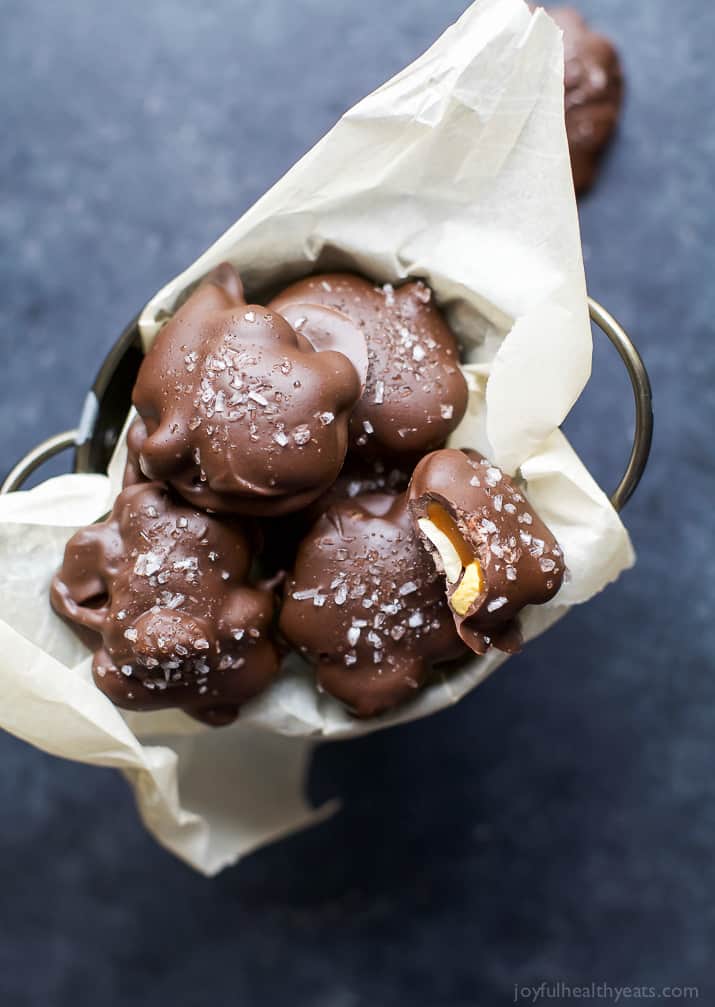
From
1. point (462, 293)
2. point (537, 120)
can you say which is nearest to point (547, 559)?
point (462, 293)

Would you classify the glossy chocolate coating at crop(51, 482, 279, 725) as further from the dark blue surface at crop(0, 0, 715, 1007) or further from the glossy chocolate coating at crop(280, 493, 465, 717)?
the dark blue surface at crop(0, 0, 715, 1007)

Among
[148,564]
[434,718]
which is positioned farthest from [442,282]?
[434,718]

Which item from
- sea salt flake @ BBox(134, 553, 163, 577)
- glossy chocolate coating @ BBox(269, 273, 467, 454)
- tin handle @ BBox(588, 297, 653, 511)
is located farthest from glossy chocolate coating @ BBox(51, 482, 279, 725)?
tin handle @ BBox(588, 297, 653, 511)

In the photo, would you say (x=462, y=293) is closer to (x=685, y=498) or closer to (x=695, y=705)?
(x=685, y=498)

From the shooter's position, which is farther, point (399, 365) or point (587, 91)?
point (587, 91)

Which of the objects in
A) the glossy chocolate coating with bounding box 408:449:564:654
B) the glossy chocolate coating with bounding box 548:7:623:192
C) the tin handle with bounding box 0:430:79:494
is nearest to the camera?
the glossy chocolate coating with bounding box 408:449:564:654

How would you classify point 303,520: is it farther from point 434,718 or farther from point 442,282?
point 434,718
